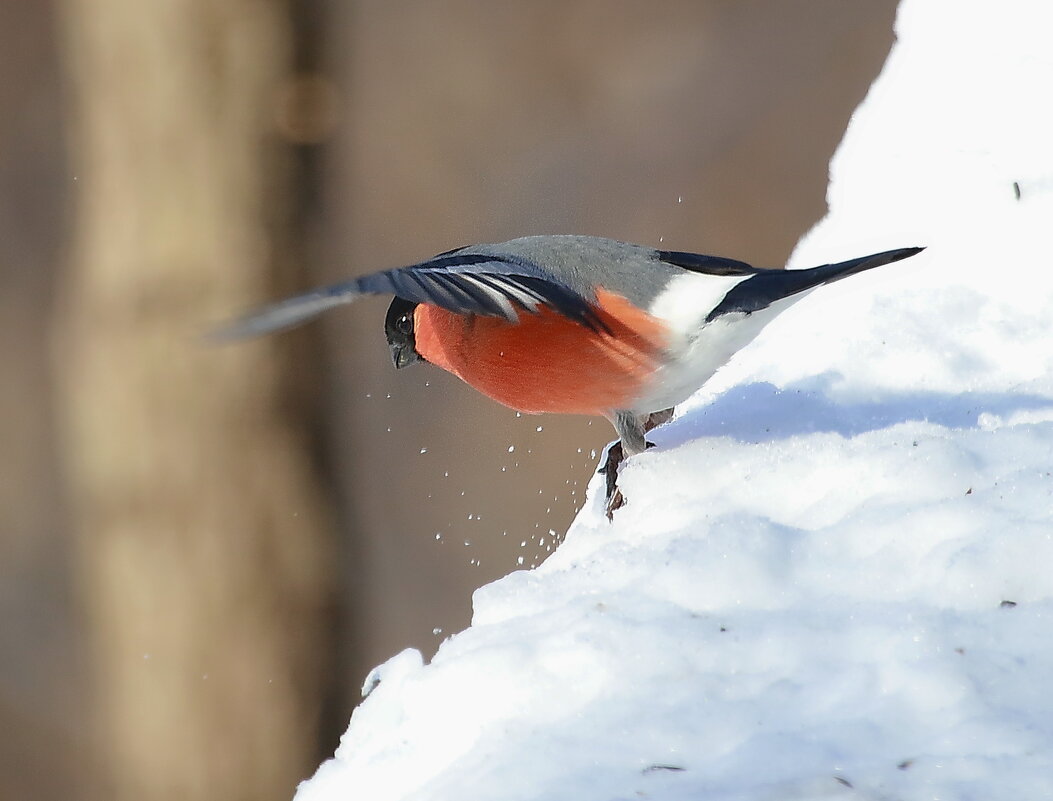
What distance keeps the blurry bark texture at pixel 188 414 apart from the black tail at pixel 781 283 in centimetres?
153

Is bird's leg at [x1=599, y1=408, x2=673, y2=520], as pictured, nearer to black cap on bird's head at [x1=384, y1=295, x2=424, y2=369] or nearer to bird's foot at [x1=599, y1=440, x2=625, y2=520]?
bird's foot at [x1=599, y1=440, x2=625, y2=520]

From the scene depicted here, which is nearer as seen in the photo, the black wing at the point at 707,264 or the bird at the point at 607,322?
the bird at the point at 607,322

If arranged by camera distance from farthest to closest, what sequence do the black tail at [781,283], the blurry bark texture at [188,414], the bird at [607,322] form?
the blurry bark texture at [188,414], the bird at [607,322], the black tail at [781,283]

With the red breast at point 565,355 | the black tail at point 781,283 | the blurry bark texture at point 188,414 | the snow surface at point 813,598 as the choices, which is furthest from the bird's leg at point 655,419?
the blurry bark texture at point 188,414

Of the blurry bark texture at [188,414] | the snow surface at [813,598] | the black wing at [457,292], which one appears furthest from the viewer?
the blurry bark texture at [188,414]

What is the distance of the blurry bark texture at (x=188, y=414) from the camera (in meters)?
2.69

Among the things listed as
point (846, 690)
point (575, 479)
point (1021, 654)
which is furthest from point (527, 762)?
point (575, 479)

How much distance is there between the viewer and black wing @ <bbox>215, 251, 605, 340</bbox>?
3.46ft

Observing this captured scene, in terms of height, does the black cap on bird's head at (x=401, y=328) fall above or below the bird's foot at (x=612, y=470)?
above

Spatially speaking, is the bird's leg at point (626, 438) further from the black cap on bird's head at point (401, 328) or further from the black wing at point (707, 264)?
the black cap on bird's head at point (401, 328)

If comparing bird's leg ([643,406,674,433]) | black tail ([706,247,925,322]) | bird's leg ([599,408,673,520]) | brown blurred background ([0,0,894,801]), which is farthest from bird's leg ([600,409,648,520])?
brown blurred background ([0,0,894,801])

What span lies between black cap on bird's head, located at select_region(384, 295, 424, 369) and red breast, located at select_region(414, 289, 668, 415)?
0.17 m

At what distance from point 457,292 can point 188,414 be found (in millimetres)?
1673

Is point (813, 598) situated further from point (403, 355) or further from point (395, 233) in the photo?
point (395, 233)
